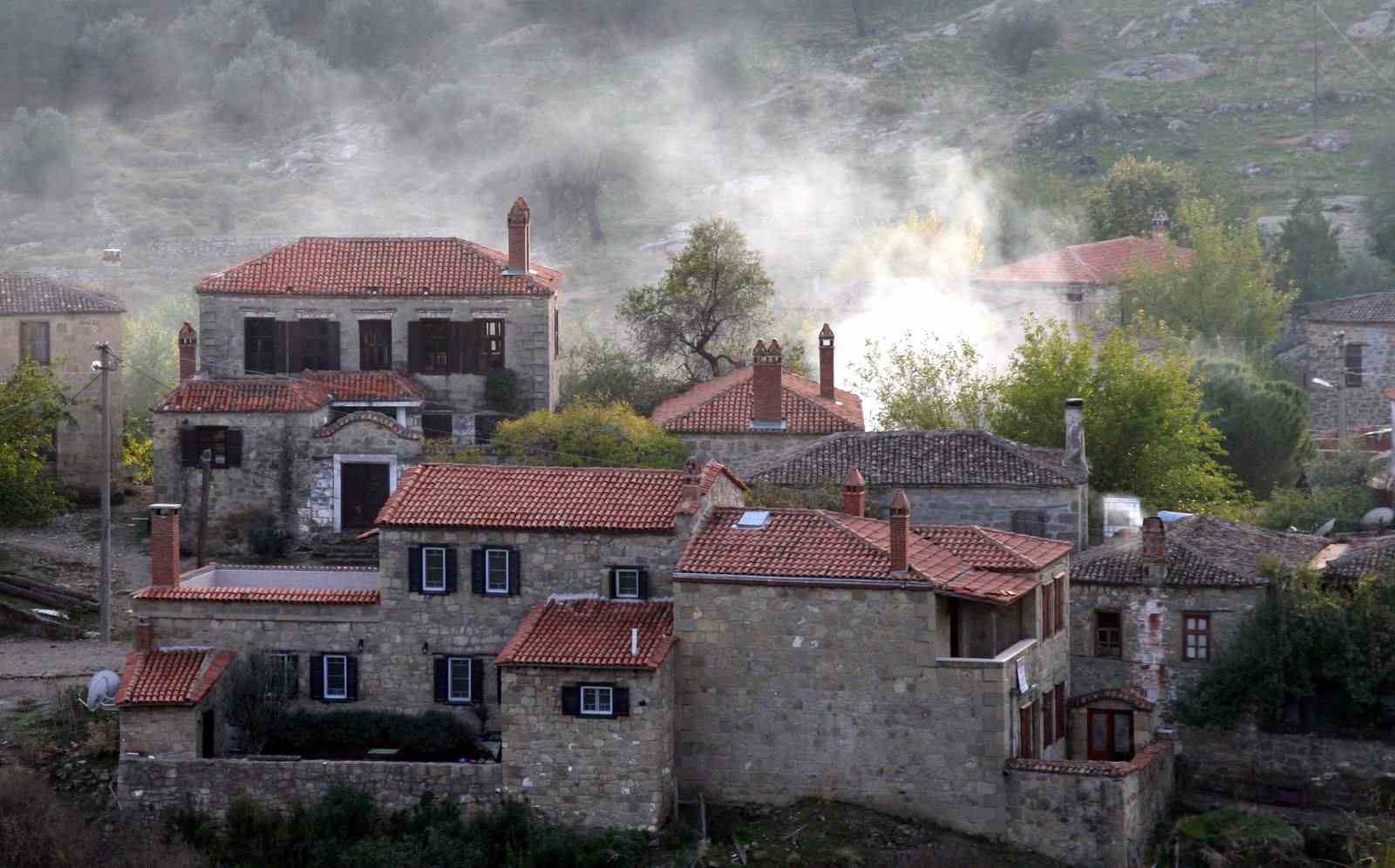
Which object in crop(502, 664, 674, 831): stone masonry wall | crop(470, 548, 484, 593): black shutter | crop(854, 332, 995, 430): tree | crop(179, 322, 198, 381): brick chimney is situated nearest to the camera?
crop(502, 664, 674, 831): stone masonry wall

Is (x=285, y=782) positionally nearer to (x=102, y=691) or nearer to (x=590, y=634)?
(x=102, y=691)

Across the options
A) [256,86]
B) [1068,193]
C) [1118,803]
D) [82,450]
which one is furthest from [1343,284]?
[256,86]

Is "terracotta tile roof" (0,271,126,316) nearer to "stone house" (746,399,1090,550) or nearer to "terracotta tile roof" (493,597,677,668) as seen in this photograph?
"stone house" (746,399,1090,550)

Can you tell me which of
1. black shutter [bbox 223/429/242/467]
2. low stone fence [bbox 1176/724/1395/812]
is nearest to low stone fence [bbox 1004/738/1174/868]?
low stone fence [bbox 1176/724/1395/812]

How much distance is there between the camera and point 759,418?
53.2 m

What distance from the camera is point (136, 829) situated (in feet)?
118

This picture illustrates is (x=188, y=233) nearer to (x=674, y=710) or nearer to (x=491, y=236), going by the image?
(x=491, y=236)

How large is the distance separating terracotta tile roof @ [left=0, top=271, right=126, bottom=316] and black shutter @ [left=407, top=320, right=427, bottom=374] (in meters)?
7.94

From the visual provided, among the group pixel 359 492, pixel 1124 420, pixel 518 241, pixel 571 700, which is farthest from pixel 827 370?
pixel 571 700

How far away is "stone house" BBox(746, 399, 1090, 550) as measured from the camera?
4550cm

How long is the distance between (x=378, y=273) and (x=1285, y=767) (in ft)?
87.6

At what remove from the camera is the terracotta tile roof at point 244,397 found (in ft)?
168

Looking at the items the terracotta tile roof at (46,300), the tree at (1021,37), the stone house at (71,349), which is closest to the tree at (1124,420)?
the stone house at (71,349)

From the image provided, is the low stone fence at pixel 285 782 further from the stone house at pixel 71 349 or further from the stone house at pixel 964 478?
the stone house at pixel 71 349
